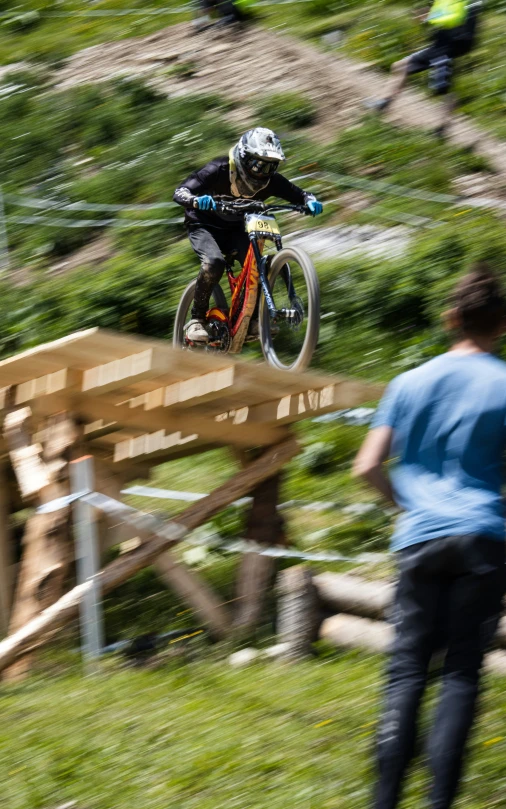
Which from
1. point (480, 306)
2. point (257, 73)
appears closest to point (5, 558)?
point (480, 306)

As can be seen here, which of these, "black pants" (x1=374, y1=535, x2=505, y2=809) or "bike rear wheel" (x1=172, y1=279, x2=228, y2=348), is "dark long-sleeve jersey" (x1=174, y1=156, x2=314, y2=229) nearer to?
"bike rear wheel" (x1=172, y1=279, x2=228, y2=348)

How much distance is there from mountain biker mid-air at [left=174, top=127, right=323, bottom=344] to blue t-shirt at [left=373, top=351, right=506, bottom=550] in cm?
496

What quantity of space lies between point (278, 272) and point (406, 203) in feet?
14.0

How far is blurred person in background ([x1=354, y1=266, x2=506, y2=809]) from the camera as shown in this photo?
3.45 metres

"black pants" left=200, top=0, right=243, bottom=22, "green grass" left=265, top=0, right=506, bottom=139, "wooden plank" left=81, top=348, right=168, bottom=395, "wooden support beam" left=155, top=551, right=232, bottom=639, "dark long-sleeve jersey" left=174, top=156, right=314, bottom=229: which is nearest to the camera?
"wooden plank" left=81, top=348, right=168, bottom=395

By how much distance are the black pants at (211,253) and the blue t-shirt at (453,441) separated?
5.31m

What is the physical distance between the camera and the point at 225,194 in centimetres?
870

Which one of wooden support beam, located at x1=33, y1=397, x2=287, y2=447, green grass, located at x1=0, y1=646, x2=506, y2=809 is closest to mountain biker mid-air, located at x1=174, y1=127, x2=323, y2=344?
wooden support beam, located at x1=33, y1=397, x2=287, y2=447

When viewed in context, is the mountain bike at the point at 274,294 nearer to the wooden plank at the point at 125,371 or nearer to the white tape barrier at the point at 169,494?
the white tape barrier at the point at 169,494

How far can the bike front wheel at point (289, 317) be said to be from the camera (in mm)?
8359

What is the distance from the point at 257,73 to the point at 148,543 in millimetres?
11613

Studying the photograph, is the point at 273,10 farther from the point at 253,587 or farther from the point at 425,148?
the point at 253,587

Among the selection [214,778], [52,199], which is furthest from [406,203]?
[214,778]

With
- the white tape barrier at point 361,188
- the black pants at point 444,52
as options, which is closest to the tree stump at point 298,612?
the white tape barrier at point 361,188
